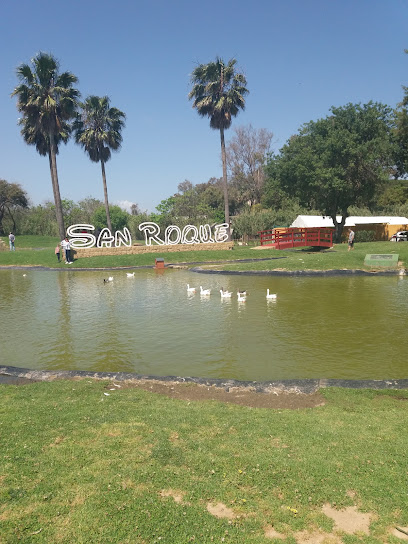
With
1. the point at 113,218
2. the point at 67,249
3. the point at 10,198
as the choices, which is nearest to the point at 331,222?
the point at 67,249

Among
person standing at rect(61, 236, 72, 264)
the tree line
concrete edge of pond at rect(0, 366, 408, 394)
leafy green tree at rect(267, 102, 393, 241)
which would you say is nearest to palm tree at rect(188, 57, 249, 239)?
the tree line

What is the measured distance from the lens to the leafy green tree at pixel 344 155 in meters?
32.6

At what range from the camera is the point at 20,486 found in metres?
3.86

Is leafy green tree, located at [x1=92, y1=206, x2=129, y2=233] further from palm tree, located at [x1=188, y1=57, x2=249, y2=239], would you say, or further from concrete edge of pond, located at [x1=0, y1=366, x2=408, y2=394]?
concrete edge of pond, located at [x1=0, y1=366, x2=408, y2=394]

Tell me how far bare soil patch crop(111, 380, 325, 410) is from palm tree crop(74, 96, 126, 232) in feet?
117

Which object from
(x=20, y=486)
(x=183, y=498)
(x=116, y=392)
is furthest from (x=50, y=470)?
(x=116, y=392)

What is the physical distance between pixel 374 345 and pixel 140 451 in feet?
22.9

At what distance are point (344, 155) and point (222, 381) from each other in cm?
3086

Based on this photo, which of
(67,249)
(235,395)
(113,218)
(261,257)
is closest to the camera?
(235,395)

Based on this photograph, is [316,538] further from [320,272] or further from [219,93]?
[219,93]

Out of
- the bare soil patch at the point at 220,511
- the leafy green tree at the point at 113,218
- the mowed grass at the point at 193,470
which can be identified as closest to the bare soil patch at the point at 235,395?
the mowed grass at the point at 193,470

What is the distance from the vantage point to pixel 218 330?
11211 millimetres

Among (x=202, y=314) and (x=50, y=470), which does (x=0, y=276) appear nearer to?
(x=202, y=314)

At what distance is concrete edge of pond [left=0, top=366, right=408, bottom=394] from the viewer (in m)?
6.72
